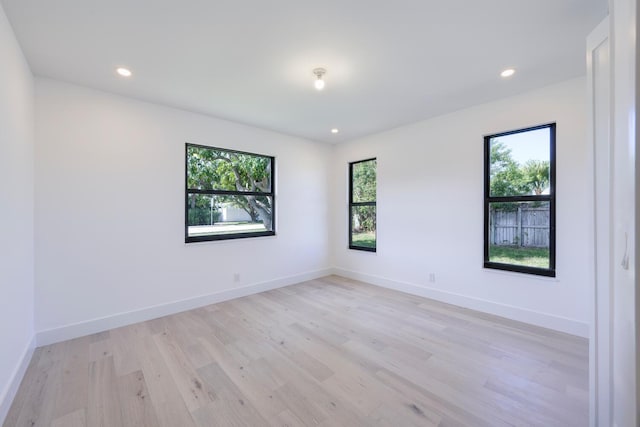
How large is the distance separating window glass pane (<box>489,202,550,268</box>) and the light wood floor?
2.46 ft

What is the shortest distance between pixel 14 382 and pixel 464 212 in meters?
4.51

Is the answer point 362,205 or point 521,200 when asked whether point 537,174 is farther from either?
point 362,205

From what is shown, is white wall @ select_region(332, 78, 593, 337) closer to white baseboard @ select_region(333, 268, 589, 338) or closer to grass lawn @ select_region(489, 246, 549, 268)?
white baseboard @ select_region(333, 268, 589, 338)

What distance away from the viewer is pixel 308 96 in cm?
301

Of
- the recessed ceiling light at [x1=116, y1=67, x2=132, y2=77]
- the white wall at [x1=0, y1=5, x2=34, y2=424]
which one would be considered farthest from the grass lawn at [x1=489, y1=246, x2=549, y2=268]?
the white wall at [x1=0, y1=5, x2=34, y2=424]

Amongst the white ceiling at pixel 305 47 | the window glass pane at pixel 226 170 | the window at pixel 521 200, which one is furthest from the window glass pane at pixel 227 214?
the window at pixel 521 200

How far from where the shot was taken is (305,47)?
2.12 meters

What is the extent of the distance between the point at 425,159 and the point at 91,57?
3858 mm

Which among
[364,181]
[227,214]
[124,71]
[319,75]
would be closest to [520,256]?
[364,181]

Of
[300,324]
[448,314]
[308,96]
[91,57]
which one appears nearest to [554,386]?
[448,314]

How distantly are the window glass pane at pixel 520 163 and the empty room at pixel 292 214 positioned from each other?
0.02 metres

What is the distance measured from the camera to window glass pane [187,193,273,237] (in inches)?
141

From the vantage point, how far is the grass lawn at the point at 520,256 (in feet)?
9.61

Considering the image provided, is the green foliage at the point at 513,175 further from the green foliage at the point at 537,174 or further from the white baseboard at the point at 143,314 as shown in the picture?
the white baseboard at the point at 143,314
